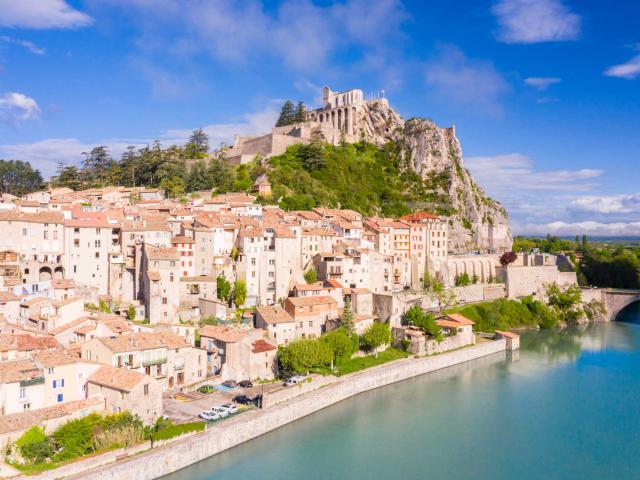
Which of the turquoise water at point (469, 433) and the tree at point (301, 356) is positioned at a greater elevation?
the tree at point (301, 356)

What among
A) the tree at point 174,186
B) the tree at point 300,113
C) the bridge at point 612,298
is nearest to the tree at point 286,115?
the tree at point 300,113

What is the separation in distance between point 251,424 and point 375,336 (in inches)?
378

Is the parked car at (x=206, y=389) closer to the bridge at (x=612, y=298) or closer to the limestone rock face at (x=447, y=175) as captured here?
the limestone rock face at (x=447, y=175)

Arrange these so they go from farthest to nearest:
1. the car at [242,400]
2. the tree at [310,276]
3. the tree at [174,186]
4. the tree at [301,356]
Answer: the tree at [174,186], the tree at [310,276], the tree at [301,356], the car at [242,400]

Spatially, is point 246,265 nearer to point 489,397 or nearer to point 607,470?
point 489,397

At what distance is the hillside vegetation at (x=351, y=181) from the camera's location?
1836 inches

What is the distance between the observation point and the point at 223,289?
2620 cm

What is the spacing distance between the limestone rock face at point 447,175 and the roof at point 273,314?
27285 millimetres

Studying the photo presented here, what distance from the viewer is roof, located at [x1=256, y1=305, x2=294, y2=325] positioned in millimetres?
24281

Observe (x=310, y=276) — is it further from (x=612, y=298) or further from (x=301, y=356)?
(x=612, y=298)

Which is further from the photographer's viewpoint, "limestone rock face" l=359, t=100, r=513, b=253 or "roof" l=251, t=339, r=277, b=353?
"limestone rock face" l=359, t=100, r=513, b=253

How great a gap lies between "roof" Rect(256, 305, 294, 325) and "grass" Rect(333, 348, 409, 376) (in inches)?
122

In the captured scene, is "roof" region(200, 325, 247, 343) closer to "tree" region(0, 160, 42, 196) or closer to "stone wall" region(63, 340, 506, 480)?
"stone wall" region(63, 340, 506, 480)

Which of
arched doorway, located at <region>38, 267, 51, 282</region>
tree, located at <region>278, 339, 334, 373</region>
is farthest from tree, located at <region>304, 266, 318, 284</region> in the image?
→ arched doorway, located at <region>38, 267, 51, 282</region>
